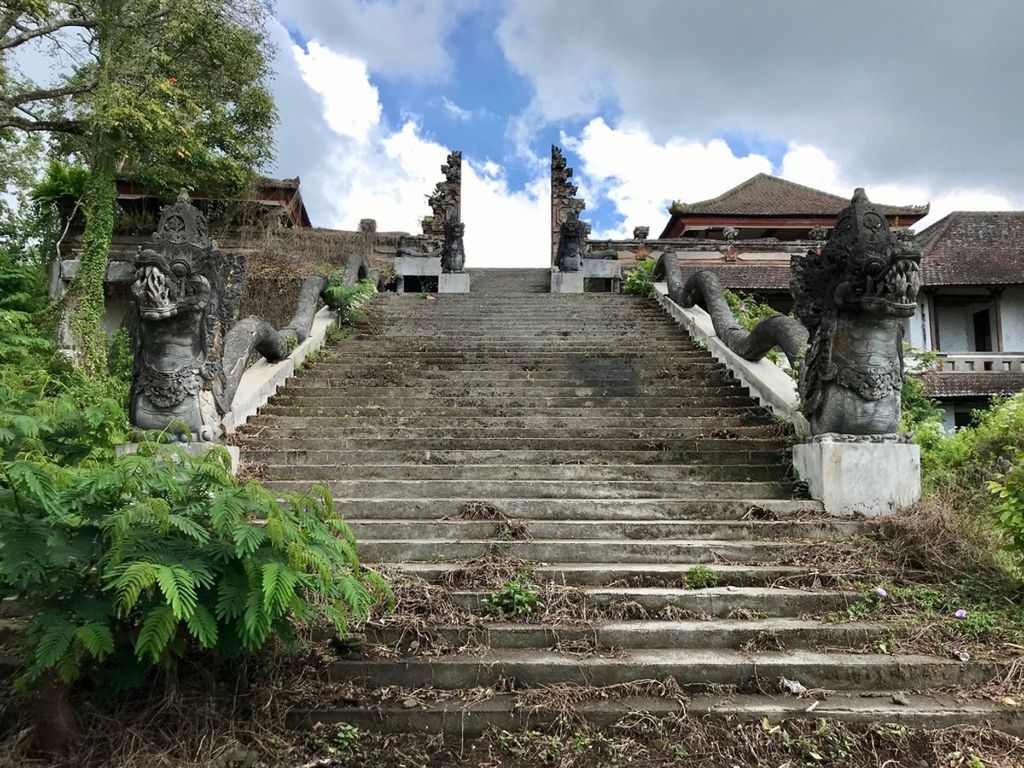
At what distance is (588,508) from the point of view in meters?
4.86

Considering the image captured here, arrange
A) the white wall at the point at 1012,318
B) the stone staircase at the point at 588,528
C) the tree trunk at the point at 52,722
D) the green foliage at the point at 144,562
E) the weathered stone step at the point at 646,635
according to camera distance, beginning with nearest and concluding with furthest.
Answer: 1. the green foliage at the point at 144,562
2. the tree trunk at the point at 52,722
3. the stone staircase at the point at 588,528
4. the weathered stone step at the point at 646,635
5. the white wall at the point at 1012,318

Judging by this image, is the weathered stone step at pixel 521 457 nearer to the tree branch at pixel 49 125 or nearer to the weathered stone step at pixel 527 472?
the weathered stone step at pixel 527 472

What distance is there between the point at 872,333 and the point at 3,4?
45.6ft

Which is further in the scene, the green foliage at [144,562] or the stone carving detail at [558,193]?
the stone carving detail at [558,193]

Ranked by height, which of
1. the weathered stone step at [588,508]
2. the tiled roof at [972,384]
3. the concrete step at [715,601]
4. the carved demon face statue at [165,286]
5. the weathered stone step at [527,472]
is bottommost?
the concrete step at [715,601]

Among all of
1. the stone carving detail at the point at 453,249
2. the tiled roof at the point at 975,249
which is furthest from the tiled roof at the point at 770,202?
the stone carving detail at the point at 453,249

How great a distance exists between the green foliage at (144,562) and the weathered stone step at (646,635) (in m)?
0.93

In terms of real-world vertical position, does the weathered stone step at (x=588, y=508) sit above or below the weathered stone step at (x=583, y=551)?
above

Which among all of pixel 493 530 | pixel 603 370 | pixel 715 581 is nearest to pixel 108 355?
pixel 603 370

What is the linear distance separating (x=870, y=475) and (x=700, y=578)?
1768 mm

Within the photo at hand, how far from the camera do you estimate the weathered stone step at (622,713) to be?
2.90 metres

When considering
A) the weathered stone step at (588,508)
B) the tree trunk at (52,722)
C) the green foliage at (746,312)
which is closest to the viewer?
the tree trunk at (52,722)

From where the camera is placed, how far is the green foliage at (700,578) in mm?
3907

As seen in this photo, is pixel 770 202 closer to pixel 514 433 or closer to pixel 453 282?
pixel 453 282
